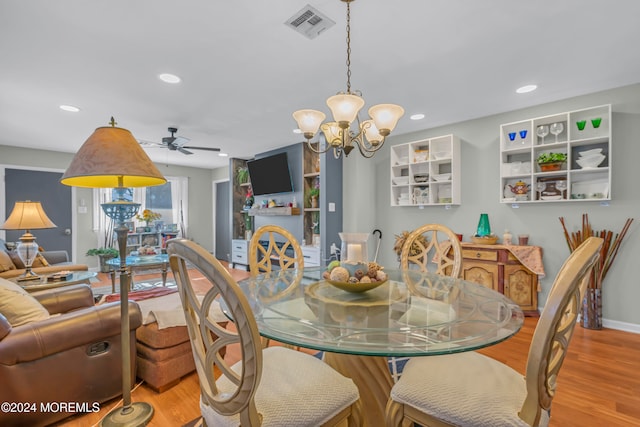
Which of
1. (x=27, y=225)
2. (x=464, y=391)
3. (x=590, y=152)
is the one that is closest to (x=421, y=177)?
(x=590, y=152)

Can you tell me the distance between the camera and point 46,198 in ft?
19.5

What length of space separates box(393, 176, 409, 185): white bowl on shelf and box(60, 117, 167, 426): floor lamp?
11.5ft

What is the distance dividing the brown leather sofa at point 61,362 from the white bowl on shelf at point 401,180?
3673 millimetres

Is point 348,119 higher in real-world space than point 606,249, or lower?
higher

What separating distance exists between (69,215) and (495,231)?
293 inches

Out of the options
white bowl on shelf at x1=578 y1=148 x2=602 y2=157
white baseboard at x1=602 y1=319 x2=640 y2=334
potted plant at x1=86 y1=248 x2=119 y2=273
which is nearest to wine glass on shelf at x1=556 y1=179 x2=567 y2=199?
white bowl on shelf at x1=578 y1=148 x2=602 y2=157

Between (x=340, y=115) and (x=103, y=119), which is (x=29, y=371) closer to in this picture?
(x=340, y=115)

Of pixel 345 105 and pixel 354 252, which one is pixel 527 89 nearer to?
pixel 345 105

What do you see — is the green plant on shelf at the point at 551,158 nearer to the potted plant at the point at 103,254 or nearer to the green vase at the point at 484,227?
the green vase at the point at 484,227

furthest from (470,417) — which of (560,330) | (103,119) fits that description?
(103,119)

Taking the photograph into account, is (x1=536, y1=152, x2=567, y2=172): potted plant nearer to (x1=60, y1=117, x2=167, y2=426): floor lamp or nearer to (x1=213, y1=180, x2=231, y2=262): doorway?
(x1=60, y1=117, x2=167, y2=426): floor lamp

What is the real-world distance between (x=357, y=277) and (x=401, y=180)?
3310 mm

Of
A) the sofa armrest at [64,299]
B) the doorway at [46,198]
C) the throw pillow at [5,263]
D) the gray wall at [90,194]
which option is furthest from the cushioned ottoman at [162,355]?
the gray wall at [90,194]

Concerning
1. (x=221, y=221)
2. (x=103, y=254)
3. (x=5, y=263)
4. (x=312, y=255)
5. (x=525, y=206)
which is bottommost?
(x=103, y=254)
